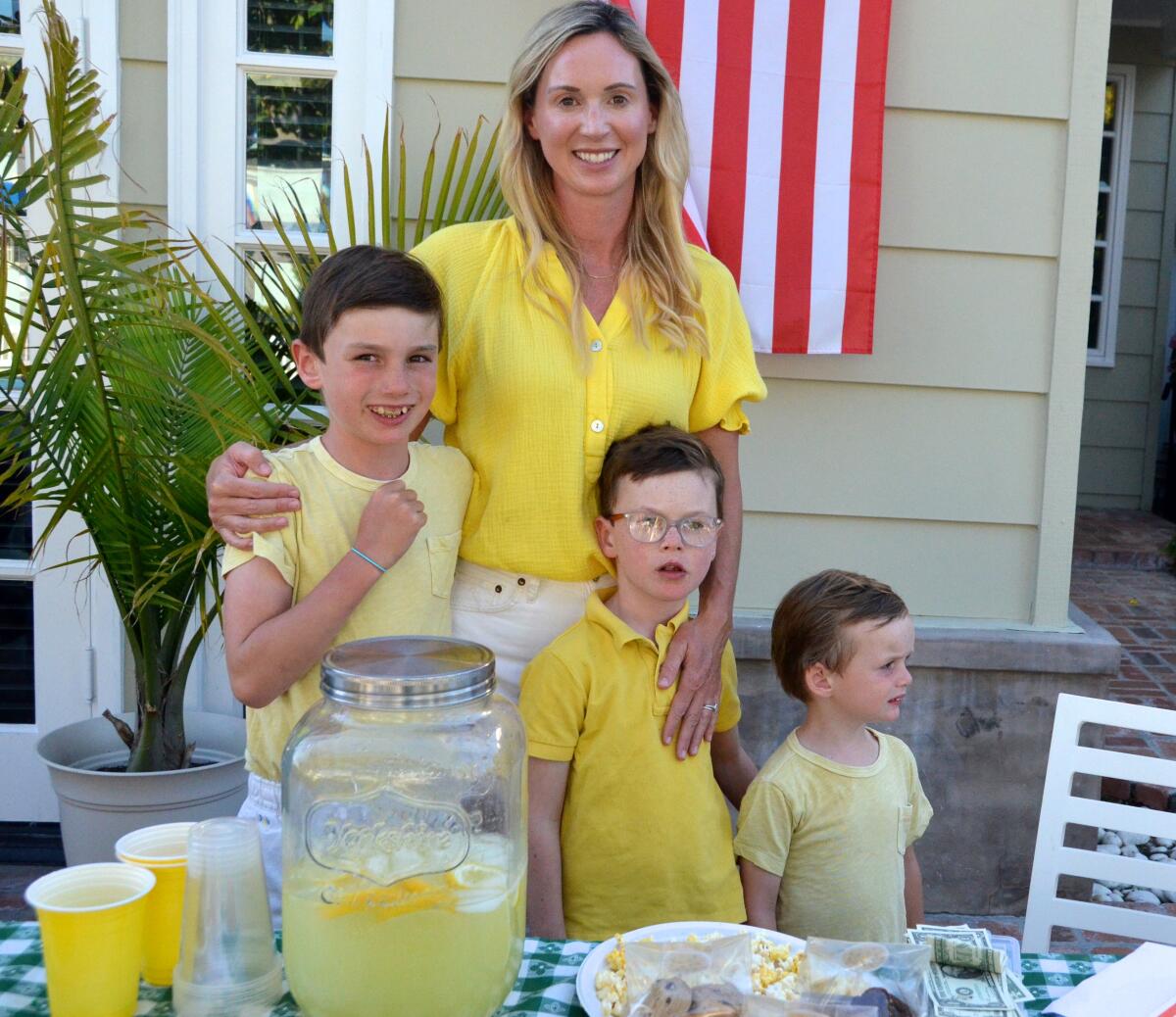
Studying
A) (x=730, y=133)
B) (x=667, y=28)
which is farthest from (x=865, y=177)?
(x=667, y=28)

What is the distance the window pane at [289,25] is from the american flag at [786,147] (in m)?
0.77

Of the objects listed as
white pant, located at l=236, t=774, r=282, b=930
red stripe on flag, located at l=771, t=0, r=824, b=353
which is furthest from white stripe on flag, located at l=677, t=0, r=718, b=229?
white pant, located at l=236, t=774, r=282, b=930

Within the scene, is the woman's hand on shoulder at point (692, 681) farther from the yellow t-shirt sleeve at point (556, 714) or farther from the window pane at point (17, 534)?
the window pane at point (17, 534)

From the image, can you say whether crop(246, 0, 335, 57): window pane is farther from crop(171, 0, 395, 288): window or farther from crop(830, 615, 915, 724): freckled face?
crop(830, 615, 915, 724): freckled face

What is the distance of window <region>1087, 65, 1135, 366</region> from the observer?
759cm

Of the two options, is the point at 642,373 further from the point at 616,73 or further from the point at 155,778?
the point at 155,778

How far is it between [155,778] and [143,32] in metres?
1.80

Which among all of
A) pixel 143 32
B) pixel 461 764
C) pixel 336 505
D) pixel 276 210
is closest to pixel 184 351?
pixel 276 210

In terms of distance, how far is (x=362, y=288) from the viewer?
1.61m

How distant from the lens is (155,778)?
2.60 m

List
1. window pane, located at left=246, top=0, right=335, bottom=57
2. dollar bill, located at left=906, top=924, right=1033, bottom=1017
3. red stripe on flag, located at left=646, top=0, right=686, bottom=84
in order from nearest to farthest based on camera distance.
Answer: dollar bill, located at left=906, top=924, right=1033, bottom=1017 → red stripe on flag, located at left=646, top=0, right=686, bottom=84 → window pane, located at left=246, top=0, right=335, bottom=57

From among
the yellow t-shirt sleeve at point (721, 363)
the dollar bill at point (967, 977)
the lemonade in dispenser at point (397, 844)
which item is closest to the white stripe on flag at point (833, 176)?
the yellow t-shirt sleeve at point (721, 363)

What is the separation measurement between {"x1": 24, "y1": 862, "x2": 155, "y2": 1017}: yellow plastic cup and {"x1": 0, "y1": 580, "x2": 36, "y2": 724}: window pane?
226 cm

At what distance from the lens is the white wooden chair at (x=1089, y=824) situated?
192 cm
